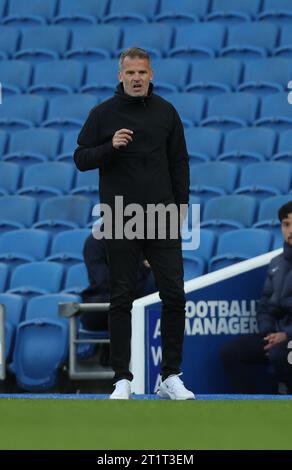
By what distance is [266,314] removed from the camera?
7734 millimetres

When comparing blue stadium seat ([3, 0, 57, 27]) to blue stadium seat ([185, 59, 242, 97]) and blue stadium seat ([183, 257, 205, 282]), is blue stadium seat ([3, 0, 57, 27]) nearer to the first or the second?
blue stadium seat ([185, 59, 242, 97])

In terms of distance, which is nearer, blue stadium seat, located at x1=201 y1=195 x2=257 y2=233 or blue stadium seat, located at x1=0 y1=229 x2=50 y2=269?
blue stadium seat, located at x1=201 y1=195 x2=257 y2=233

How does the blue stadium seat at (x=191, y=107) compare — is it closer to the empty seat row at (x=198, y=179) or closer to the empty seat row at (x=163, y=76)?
the empty seat row at (x=163, y=76)

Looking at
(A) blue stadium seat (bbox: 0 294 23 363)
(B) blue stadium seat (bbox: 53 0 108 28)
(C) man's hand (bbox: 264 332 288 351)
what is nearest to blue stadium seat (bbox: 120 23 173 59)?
(B) blue stadium seat (bbox: 53 0 108 28)

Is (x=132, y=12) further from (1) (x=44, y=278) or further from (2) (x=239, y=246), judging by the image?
(2) (x=239, y=246)

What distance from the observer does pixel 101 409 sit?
18.3ft

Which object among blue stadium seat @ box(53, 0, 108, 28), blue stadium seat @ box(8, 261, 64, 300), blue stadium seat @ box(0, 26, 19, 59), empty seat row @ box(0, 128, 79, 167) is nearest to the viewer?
blue stadium seat @ box(8, 261, 64, 300)

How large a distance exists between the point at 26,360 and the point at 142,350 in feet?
4.81

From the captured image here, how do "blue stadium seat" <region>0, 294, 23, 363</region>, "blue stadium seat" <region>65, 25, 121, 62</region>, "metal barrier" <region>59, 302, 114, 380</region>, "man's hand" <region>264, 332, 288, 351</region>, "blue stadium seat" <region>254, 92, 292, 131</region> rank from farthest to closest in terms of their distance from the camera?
1. "blue stadium seat" <region>65, 25, 121, 62</region>
2. "blue stadium seat" <region>254, 92, 292, 131</region>
3. "blue stadium seat" <region>0, 294, 23, 363</region>
4. "metal barrier" <region>59, 302, 114, 380</region>
5. "man's hand" <region>264, 332, 288, 351</region>

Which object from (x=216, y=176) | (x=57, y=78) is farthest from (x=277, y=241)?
(x=57, y=78)

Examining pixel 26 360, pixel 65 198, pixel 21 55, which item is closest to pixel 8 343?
pixel 26 360

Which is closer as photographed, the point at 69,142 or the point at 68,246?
the point at 68,246

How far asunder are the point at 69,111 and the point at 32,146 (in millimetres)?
500

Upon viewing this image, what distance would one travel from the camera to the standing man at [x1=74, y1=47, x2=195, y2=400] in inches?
241
